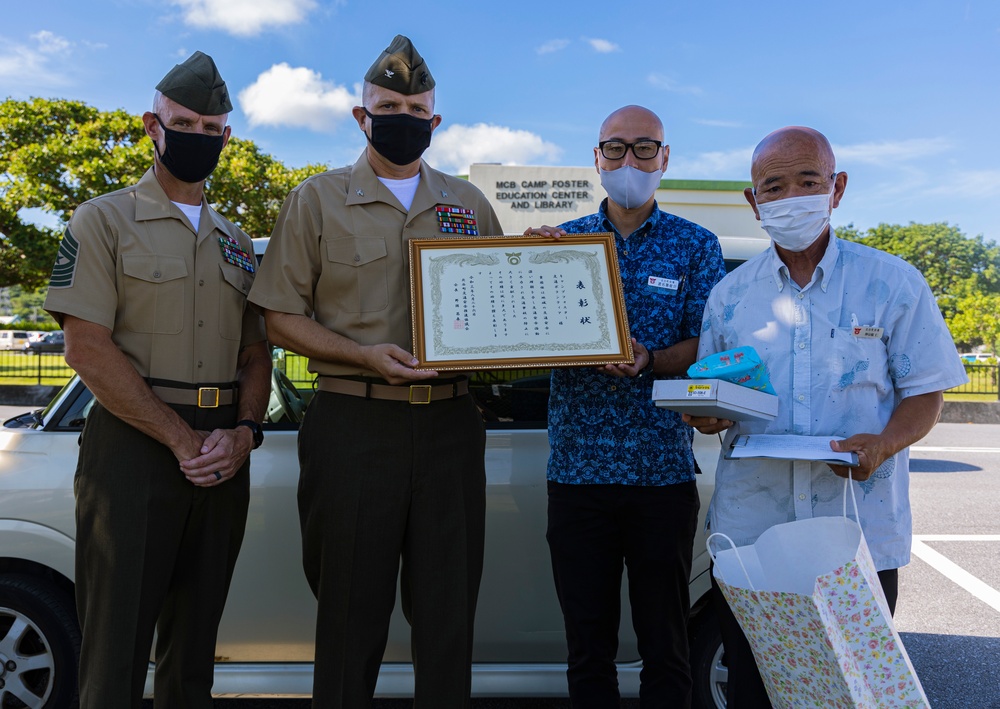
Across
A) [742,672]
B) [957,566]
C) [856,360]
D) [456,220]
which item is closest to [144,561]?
[456,220]

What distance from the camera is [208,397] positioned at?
244 cm

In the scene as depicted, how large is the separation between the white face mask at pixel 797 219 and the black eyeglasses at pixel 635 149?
0.62m

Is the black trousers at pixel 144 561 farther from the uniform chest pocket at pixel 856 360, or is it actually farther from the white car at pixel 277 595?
the uniform chest pocket at pixel 856 360

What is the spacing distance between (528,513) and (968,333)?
28.3 m

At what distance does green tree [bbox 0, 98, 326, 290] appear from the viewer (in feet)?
59.6

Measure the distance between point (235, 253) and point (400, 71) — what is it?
80cm

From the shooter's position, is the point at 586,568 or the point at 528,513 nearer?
the point at 586,568

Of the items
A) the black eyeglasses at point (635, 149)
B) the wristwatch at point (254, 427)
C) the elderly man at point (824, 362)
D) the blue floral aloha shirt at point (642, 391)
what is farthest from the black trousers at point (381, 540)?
the black eyeglasses at point (635, 149)

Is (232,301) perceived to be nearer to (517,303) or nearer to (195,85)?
(195,85)

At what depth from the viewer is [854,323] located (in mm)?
1991

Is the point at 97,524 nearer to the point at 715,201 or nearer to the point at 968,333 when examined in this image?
the point at 715,201

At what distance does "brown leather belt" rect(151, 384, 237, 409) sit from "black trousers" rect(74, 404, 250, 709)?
0.02 metres

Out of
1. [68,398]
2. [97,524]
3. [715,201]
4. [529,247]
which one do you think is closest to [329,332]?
[529,247]

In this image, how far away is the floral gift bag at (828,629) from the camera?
1660 millimetres
